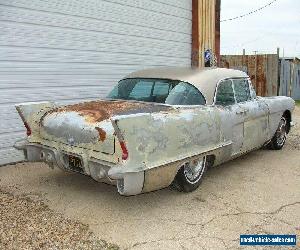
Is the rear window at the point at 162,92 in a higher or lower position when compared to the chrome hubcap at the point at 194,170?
higher

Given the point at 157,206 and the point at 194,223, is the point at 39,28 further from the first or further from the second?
the point at 194,223

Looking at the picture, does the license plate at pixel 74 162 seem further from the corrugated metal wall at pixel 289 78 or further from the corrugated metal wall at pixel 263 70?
the corrugated metal wall at pixel 289 78

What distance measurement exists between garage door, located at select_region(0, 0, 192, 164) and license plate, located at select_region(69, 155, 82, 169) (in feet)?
7.83

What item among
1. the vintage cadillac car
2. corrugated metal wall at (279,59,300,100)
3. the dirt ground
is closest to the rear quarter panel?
the vintage cadillac car

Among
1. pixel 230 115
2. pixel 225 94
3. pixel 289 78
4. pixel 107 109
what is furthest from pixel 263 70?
pixel 107 109

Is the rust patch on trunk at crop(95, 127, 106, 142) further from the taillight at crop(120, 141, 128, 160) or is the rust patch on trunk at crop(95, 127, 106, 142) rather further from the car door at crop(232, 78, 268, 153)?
the car door at crop(232, 78, 268, 153)

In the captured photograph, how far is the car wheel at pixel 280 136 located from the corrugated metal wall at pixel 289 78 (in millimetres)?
10495

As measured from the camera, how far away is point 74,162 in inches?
175

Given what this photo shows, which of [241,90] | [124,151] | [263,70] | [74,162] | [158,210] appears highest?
[263,70]

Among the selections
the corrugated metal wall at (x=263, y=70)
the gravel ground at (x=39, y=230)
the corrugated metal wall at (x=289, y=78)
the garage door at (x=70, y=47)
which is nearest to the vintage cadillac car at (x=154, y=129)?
the gravel ground at (x=39, y=230)

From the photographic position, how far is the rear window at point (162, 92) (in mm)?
5012

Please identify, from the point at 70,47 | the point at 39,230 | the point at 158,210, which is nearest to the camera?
the point at 39,230

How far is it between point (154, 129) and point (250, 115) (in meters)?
2.41

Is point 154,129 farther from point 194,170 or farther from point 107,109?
point 194,170
